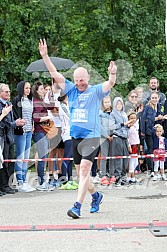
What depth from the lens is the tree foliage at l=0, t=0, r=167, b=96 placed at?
19.2 metres

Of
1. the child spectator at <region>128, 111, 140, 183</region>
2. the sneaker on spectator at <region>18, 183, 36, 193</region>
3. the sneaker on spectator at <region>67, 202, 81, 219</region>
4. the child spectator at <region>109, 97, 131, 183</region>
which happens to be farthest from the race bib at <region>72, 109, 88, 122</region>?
the child spectator at <region>128, 111, 140, 183</region>

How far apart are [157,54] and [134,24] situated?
1190 mm

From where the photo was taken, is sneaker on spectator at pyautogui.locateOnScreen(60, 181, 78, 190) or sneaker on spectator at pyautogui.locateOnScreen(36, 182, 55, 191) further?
sneaker on spectator at pyautogui.locateOnScreen(60, 181, 78, 190)

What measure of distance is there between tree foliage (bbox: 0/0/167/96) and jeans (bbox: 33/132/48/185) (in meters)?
7.40

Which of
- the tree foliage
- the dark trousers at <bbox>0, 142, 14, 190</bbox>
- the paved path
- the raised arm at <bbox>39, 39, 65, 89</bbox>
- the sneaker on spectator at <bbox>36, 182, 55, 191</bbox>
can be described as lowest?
the paved path

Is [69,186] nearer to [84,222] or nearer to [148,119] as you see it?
[148,119]

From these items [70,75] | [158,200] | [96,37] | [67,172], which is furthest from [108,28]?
[158,200]

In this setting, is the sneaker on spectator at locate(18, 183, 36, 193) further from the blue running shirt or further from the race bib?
the race bib

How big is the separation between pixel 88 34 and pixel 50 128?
9080 millimetres

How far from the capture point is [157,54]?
66.7 ft

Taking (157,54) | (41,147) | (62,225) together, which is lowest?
(62,225)

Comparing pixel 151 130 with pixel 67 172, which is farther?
pixel 151 130

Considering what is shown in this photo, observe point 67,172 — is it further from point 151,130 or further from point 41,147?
point 151,130

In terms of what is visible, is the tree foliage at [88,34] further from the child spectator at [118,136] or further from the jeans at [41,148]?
the jeans at [41,148]
